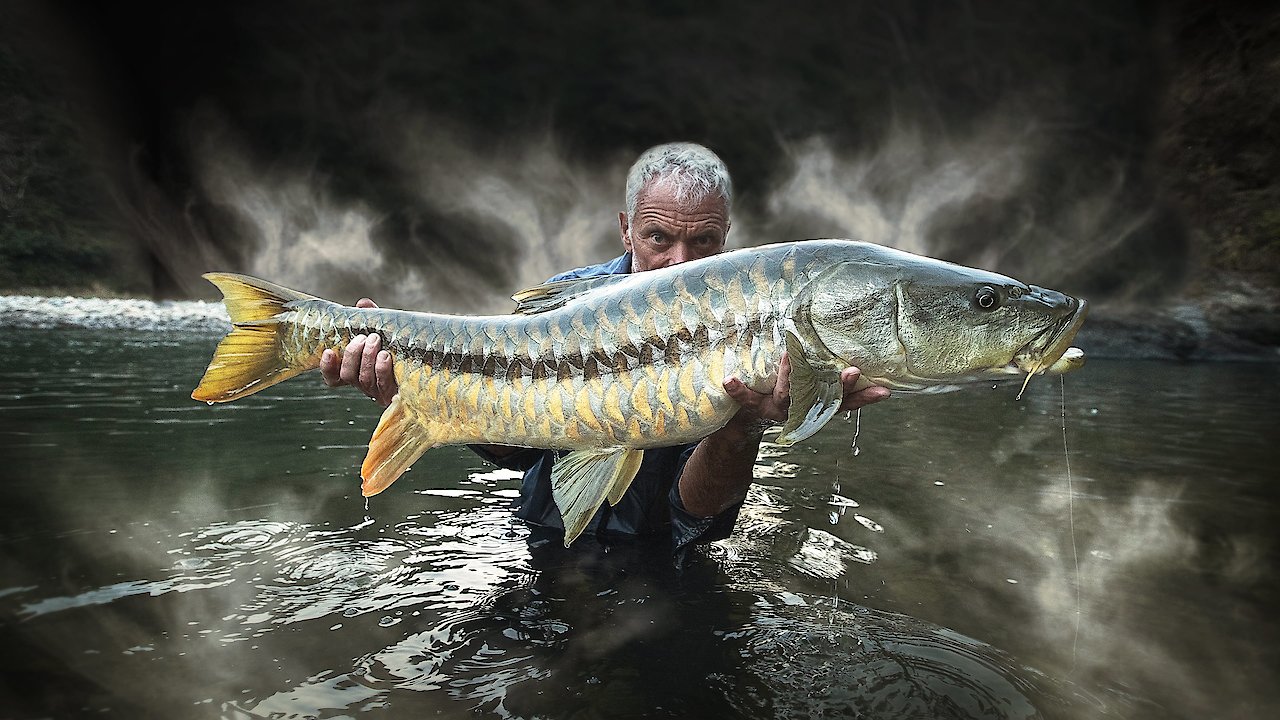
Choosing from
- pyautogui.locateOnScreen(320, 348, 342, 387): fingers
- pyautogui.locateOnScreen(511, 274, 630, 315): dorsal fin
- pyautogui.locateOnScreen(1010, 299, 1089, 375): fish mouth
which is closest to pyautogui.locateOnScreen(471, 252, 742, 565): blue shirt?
pyautogui.locateOnScreen(511, 274, 630, 315): dorsal fin

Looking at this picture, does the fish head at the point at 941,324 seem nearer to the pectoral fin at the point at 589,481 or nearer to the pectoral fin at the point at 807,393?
the pectoral fin at the point at 807,393

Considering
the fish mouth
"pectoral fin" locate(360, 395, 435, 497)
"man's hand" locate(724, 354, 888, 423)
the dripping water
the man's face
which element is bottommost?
the dripping water

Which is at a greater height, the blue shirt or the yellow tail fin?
the yellow tail fin

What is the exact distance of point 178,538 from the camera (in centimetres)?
377

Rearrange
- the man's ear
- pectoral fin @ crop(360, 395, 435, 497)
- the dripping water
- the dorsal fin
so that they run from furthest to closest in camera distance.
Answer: the man's ear < the dripping water < pectoral fin @ crop(360, 395, 435, 497) < the dorsal fin

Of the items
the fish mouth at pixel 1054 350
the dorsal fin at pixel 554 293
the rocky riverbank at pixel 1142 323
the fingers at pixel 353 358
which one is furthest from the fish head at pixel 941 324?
the rocky riverbank at pixel 1142 323

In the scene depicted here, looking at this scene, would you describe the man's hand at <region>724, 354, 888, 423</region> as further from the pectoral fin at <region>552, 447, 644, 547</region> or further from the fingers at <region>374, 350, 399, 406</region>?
the fingers at <region>374, 350, 399, 406</region>

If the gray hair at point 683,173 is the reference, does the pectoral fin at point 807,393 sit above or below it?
below

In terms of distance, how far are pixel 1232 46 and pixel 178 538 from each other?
2444cm

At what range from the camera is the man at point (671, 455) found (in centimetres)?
328

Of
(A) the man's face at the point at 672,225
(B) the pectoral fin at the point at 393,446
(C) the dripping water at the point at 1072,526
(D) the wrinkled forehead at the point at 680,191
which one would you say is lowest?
(C) the dripping water at the point at 1072,526

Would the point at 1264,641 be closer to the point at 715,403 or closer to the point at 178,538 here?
the point at 715,403

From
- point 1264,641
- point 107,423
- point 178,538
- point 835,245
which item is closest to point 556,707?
point 835,245

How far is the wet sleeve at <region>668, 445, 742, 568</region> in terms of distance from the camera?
11.4 ft
